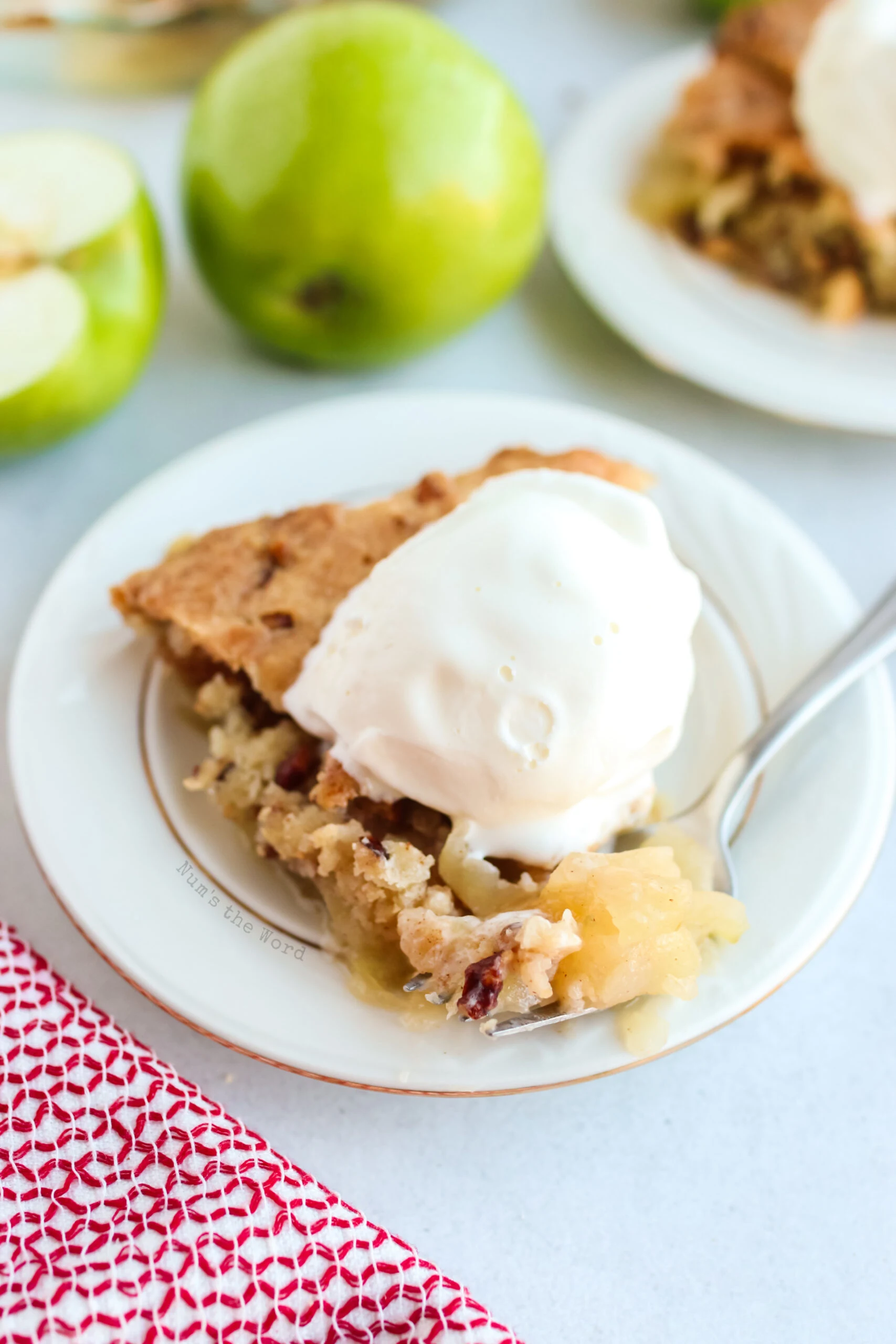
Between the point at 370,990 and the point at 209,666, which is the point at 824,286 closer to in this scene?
the point at 209,666

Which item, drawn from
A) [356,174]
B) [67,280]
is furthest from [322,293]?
[67,280]

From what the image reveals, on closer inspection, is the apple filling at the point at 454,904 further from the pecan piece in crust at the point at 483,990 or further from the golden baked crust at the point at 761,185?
the golden baked crust at the point at 761,185

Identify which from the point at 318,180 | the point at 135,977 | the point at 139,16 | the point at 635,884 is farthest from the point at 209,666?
the point at 139,16

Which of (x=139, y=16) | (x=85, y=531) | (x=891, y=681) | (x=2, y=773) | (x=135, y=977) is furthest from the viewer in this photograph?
(x=139, y=16)

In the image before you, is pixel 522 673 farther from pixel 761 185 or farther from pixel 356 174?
pixel 761 185

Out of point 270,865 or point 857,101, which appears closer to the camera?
point 270,865

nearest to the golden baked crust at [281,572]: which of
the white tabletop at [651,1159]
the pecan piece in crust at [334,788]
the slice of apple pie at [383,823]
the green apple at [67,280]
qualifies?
the slice of apple pie at [383,823]
